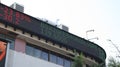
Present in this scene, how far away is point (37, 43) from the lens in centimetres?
2225

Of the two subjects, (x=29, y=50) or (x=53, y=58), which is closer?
(x=29, y=50)

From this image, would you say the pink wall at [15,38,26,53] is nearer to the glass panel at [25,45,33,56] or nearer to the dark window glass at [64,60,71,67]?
the glass panel at [25,45,33,56]

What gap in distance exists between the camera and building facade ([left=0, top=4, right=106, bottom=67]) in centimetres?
1787

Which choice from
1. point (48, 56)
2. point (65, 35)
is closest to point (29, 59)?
point (48, 56)

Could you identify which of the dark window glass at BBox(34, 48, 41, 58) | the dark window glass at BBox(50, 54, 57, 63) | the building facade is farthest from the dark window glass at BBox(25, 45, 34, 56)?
the dark window glass at BBox(50, 54, 57, 63)

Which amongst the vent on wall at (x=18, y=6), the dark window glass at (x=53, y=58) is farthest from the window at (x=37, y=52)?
the vent on wall at (x=18, y=6)

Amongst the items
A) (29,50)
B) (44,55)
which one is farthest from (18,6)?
(44,55)

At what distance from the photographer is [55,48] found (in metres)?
23.3

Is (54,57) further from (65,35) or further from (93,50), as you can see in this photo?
(93,50)

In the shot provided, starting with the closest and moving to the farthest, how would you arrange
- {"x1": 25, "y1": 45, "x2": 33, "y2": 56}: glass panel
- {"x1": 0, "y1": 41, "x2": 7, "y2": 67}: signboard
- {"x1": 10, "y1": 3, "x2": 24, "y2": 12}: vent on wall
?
1. {"x1": 0, "y1": 41, "x2": 7, "y2": 67}: signboard
2. {"x1": 25, "y1": 45, "x2": 33, "y2": 56}: glass panel
3. {"x1": 10, "y1": 3, "x2": 24, "y2": 12}: vent on wall

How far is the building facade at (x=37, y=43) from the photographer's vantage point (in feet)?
58.6

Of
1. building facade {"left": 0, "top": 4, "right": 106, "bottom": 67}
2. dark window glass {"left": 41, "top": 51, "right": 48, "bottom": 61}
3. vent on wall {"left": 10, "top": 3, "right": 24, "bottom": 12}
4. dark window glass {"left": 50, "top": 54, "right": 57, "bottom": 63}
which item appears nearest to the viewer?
building facade {"left": 0, "top": 4, "right": 106, "bottom": 67}

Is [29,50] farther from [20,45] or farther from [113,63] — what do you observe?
[113,63]

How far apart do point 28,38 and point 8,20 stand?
79.4 inches
